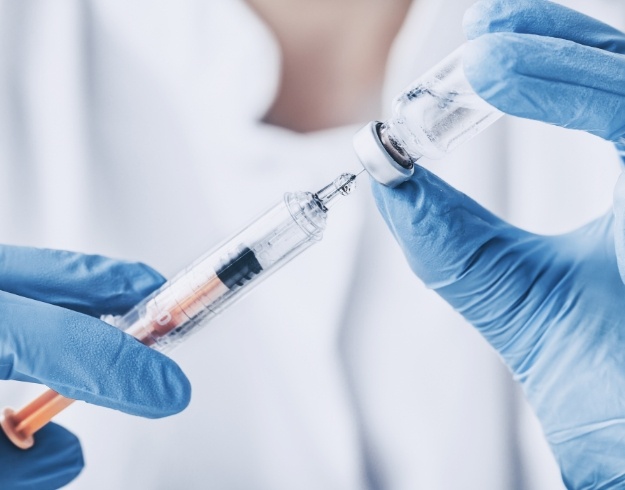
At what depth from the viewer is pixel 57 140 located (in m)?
1.27

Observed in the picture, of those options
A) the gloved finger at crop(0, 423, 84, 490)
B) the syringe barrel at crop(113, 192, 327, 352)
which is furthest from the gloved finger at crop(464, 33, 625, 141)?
the gloved finger at crop(0, 423, 84, 490)

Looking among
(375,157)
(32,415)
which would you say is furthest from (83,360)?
(375,157)

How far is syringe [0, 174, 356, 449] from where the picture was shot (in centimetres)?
91

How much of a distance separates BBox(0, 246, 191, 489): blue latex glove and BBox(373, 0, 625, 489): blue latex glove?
1.27 feet

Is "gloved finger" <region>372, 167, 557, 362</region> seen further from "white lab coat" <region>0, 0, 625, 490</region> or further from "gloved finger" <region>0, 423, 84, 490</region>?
"gloved finger" <region>0, 423, 84, 490</region>

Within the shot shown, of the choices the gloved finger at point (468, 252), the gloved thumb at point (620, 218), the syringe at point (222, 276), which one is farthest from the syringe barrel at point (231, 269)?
the gloved thumb at point (620, 218)

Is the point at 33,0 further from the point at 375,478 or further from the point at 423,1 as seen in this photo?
the point at 375,478

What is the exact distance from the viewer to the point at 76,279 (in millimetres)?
1020

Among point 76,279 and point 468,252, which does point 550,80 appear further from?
point 76,279

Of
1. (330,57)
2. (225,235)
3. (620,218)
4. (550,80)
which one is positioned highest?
(330,57)

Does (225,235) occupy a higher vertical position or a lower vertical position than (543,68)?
higher

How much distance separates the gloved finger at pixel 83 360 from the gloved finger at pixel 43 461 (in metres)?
0.16

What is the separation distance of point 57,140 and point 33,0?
0.25 meters

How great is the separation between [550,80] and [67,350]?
2.18ft
